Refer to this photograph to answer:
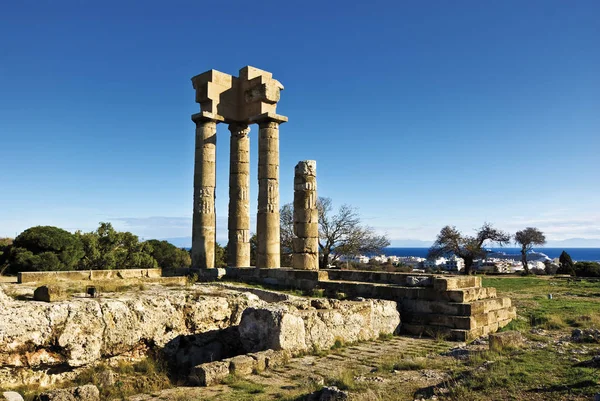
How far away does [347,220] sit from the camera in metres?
38.4

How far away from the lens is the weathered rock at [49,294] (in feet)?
27.0

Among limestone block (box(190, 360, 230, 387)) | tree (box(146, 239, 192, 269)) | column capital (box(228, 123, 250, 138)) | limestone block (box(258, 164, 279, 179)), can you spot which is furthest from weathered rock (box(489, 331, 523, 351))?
tree (box(146, 239, 192, 269))

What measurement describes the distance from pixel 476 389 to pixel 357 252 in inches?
1321

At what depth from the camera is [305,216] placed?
18.1 metres

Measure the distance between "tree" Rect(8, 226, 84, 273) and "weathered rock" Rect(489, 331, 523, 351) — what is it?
925 inches

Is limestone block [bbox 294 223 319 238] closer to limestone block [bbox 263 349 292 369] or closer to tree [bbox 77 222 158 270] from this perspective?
limestone block [bbox 263 349 292 369]

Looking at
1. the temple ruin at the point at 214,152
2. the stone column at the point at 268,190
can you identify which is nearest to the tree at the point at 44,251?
the temple ruin at the point at 214,152

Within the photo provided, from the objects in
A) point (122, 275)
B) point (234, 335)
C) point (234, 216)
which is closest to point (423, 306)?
point (234, 335)

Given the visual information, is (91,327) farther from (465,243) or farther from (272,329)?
(465,243)

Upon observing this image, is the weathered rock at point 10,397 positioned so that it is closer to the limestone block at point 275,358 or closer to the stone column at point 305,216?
the limestone block at point 275,358

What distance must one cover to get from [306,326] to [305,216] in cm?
936

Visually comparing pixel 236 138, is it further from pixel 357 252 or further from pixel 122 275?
pixel 357 252

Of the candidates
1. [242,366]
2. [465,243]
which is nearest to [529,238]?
[465,243]

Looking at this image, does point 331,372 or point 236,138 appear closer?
point 331,372
